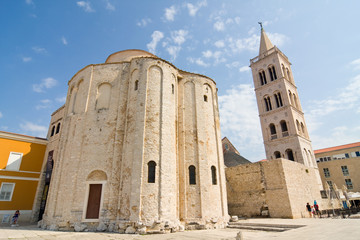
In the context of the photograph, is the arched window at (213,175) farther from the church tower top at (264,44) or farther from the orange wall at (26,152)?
the church tower top at (264,44)

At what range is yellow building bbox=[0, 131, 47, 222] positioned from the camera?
703 inches

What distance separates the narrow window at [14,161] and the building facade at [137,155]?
6.90 metres

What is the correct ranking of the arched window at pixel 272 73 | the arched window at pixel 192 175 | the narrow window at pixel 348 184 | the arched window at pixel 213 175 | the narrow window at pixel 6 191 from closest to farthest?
the arched window at pixel 192 175 < the arched window at pixel 213 175 < the narrow window at pixel 6 191 < the narrow window at pixel 348 184 < the arched window at pixel 272 73

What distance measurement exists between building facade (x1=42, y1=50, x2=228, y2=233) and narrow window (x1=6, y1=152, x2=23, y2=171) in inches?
272

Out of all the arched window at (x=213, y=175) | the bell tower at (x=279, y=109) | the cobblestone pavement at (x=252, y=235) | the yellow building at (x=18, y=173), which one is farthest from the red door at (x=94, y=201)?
the bell tower at (x=279, y=109)

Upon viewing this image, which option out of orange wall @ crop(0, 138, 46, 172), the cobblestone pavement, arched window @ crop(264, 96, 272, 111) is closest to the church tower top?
arched window @ crop(264, 96, 272, 111)

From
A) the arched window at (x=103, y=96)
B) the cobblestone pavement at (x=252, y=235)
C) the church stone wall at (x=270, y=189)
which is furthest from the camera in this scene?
the church stone wall at (x=270, y=189)

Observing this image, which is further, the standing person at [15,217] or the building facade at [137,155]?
the standing person at [15,217]

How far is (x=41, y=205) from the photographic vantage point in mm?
18938

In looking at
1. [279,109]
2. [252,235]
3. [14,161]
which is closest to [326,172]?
[279,109]

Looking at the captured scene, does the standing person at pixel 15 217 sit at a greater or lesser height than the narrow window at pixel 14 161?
lesser

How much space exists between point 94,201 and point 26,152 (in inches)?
469

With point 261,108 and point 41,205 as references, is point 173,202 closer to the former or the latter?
point 41,205

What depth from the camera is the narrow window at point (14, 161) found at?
18.6 metres
